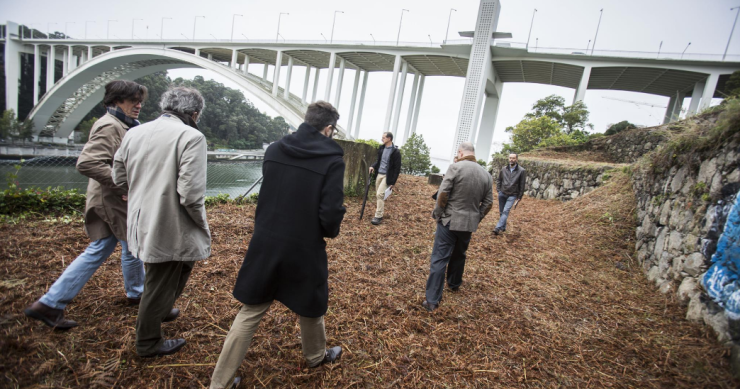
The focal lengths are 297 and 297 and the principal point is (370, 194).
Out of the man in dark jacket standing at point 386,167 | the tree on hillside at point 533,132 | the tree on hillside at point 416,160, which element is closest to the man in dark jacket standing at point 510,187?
the man in dark jacket standing at point 386,167

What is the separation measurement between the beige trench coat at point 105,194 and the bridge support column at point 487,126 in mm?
27885

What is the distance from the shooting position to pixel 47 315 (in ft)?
5.93

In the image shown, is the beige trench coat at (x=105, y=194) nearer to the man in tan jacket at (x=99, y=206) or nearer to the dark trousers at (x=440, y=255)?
the man in tan jacket at (x=99, y=206)

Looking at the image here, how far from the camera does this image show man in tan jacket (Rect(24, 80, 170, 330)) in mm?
1800

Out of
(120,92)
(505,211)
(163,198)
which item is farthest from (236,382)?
(505,211)

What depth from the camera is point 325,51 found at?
2714cm

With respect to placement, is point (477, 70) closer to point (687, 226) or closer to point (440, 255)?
point (687, 226)

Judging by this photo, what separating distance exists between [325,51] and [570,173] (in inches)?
960

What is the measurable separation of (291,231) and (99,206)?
138cm

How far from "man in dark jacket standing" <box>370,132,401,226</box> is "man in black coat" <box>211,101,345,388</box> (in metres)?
3.62

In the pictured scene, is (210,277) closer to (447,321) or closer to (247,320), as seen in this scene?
(247,320)

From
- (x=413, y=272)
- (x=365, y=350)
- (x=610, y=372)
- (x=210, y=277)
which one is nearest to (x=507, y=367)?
(x=610, y=372)

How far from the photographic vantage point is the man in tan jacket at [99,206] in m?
1.80

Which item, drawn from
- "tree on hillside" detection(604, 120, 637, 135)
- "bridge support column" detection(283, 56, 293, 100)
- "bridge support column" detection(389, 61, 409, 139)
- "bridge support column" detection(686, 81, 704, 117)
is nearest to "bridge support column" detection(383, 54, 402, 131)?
"bridge support column" detection(389, 61, 409, 139)
